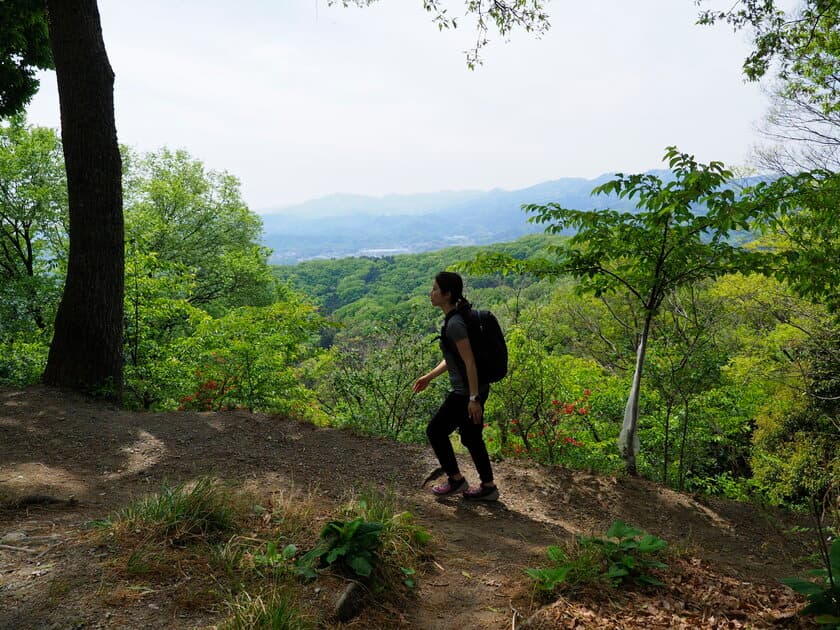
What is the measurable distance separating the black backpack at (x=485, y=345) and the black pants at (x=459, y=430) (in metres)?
0.21

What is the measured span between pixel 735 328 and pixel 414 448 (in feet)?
62.5

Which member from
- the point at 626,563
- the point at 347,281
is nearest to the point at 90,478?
the point at 626,563

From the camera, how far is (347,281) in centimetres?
7931

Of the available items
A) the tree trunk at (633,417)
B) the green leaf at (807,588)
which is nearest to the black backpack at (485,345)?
the green leaf at (807,588)

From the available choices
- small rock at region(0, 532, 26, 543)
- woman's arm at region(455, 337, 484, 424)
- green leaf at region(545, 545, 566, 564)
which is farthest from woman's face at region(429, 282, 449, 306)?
small rock at region(0, 532, 26, 543)

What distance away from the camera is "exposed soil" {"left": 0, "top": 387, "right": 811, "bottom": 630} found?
2.29m

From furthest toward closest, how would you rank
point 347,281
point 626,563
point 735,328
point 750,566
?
A: point 347,281
point 735,328
point 750,566
point 626,563

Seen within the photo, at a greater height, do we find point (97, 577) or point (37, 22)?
point (37, 22)

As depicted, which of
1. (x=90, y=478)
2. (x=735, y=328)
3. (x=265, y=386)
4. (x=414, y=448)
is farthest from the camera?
(x=735, y=328)

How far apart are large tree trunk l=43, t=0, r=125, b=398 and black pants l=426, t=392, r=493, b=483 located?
4.56 metres

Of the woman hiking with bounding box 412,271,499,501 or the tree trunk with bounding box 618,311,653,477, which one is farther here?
the tree trunk with bounding box 618,311,653,477

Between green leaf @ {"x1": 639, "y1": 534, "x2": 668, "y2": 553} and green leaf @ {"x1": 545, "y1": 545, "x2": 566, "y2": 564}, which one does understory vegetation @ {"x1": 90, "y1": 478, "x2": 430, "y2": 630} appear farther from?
green leaf @ {"x1": 639, "y1": 534, "x2": 668, "y2": 553}

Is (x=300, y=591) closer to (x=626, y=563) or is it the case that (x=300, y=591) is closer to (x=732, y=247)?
(x=626, y=563)

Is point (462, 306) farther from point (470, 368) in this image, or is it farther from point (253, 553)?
point (253, 553)
